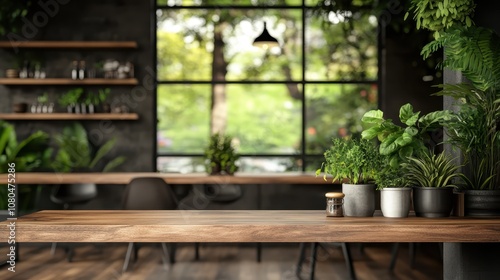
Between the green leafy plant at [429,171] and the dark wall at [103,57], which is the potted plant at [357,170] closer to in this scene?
the green leafy plant at [429,171]

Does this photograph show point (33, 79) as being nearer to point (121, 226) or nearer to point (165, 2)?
point (165, 2)

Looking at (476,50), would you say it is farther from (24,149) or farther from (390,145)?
(24,149)

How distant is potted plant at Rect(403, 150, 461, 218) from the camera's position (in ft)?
9.87

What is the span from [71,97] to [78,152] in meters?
0.71

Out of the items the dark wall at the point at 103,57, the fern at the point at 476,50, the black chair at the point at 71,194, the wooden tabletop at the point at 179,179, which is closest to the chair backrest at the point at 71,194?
the black chair at the point at 71,194

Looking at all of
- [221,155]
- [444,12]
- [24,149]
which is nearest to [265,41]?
[221,155]

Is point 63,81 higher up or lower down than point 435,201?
higher up

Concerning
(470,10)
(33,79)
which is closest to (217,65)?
(33,79)

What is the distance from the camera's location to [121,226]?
9.14 feet

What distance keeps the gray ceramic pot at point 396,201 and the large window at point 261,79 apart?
18.7 ft

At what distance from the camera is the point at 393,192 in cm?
301

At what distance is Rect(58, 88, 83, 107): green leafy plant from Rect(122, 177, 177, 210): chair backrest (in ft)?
11.5

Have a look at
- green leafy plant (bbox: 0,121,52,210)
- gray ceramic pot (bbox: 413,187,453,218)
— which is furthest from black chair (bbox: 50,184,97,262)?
gray ceramic pot (bbox: 413,187,453,218)

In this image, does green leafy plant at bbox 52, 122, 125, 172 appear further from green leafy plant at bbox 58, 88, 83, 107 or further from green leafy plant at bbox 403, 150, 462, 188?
green leafy plant at bbox 403, 150, 462, 188
